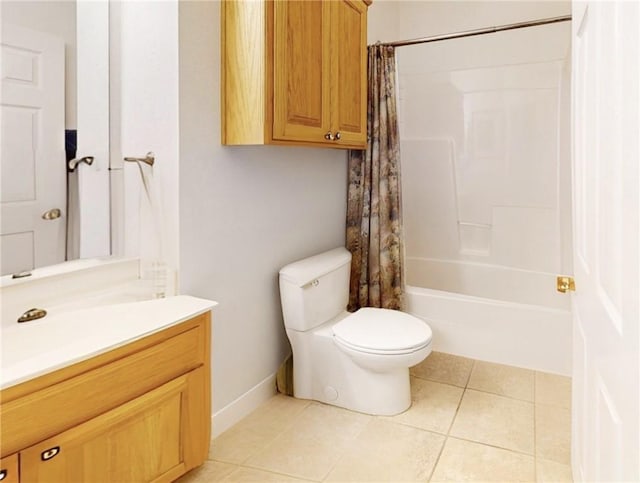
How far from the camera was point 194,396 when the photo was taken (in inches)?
68.2

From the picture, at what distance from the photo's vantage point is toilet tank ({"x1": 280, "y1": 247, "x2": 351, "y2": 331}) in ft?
7.79

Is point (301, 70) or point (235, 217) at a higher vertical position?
point (301, 70)

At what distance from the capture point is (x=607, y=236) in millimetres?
1096

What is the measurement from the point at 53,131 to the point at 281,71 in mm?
842

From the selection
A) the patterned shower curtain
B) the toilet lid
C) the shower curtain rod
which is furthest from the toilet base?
the shower curtain rod

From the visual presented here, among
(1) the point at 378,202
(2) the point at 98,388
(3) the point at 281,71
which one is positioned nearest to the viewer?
(2) the point at 98,388

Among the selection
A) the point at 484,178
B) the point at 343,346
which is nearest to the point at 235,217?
the point at 343,346

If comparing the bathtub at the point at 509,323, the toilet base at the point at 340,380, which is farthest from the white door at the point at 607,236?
the bathtub at the point at 509,323

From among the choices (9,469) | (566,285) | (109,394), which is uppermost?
(566,285)

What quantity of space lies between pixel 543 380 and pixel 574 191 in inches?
53.9

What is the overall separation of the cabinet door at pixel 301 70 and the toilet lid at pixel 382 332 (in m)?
0.87

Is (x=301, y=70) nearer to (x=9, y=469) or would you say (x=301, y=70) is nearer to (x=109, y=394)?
(x=109, y=394)

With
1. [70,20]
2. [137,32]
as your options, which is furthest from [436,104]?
[70,20]

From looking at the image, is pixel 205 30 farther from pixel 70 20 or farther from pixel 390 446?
pixel 390 446
